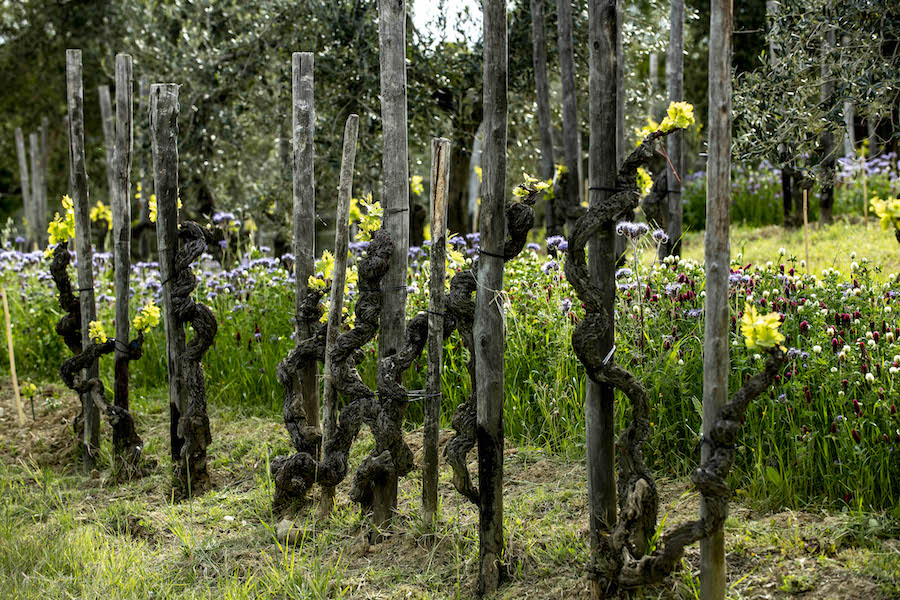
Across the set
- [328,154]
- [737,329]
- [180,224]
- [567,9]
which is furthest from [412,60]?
[737,329]

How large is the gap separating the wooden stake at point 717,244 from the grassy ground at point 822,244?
4265 mm

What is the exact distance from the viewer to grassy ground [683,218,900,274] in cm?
705

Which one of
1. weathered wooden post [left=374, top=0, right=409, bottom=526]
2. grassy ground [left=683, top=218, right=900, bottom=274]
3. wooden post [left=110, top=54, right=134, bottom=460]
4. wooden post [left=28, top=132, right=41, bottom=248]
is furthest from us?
wooden post [left=28, top=132, right=41, bottom=248]

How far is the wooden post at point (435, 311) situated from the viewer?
3424mm

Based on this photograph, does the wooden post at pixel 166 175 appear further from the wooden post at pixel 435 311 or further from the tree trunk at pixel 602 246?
the tree trunk at pixel 602 246

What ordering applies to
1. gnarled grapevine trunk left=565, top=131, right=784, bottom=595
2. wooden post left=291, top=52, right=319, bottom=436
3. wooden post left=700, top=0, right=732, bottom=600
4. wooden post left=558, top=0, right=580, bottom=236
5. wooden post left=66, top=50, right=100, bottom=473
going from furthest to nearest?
wooden post left=558, top=0, right=580, bottom=236
wooden post left=66, top=50, right=100, bottom=473
wooden post left=291, top=52, right=319, bottom=436
gnarled grapevine trunk left=565, top=131, right=784, bottom=595
wooden post left=700, top=0, right=732, bottom=600

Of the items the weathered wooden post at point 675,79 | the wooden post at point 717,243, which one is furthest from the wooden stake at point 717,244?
the weathered wooden post at point 675,79

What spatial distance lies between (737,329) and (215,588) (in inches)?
109

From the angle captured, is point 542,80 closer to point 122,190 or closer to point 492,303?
point 122,190

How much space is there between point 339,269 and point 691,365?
73.1 inches

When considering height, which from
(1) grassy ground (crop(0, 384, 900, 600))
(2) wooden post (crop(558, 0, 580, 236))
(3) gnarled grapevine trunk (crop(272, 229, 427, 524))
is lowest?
(1) grassy ground (crop(0, 384, 900, 600))

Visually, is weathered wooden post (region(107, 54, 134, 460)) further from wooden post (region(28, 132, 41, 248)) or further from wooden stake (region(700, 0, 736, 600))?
wooden post (region(28, 132, 41, 248))

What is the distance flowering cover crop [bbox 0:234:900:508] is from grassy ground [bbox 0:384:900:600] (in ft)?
0.83

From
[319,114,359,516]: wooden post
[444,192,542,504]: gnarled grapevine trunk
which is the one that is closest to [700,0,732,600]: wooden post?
[444,192,542,504]: gnarled grapevine trunk
